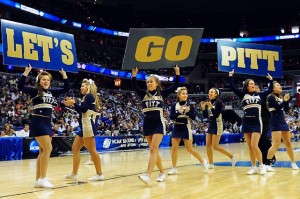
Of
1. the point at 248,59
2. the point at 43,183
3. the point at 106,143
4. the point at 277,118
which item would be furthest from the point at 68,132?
the point at 43,183

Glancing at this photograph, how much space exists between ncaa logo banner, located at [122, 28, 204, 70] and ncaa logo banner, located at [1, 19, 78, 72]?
177 cm

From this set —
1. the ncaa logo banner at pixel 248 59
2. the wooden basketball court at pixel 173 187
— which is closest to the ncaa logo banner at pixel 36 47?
the wooden basketball court at pixel 173 187

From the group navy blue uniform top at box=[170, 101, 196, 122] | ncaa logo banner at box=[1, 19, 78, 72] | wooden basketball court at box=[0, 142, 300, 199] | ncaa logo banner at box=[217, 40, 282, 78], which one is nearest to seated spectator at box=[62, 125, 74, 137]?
ncaa logo banner at box=[1, 19, 78, 72]

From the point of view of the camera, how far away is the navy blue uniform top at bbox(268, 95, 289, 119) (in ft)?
28.2

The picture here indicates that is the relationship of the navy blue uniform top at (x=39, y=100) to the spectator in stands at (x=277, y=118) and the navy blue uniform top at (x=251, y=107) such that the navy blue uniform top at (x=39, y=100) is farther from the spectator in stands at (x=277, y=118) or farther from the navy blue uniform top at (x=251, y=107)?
the spectator in stands at (x=277, y=118)

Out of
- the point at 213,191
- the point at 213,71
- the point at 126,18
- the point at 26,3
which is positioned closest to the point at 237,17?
the point at 213,71

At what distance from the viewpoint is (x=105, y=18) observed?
4181 centimetres

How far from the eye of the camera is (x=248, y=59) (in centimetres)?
934

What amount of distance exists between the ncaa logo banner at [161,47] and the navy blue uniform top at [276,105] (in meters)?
1.90

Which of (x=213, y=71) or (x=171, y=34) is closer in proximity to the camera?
(x=171, y=34)

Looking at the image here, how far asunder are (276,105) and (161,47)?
110 inches

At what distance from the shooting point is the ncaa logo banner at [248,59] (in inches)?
361

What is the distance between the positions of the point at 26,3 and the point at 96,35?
9964 mm

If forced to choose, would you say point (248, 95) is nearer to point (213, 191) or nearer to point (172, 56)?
point (172, 56)
